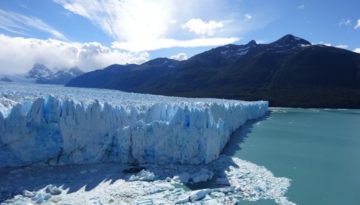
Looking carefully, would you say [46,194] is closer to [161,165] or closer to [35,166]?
[35,166]

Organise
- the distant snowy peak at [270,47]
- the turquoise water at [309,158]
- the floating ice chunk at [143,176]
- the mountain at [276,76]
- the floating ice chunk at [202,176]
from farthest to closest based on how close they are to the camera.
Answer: the distant snowy peak at [270,47] → the mountain at [276,76] → the floating ice chunk at [202,176] → the floating ice chunk at [143,176] → the turquoise water at [309,158]

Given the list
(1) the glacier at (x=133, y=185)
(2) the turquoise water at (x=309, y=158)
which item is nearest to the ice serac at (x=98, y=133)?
(1) the glacier at (x=133, y=185)

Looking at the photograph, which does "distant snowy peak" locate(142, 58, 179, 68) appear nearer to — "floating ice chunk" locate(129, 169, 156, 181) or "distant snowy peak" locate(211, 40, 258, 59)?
"distant snowy peak" locate(211, 40, 258, 59)

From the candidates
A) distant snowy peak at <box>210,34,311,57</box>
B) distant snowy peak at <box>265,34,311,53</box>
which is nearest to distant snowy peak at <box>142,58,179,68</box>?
distant snowy peak at <box>210,34,311,57</box>

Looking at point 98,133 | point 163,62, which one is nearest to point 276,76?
point 163,62

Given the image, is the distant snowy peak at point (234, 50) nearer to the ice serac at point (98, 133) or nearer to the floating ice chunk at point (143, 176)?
the ice serac at point (98, 133)

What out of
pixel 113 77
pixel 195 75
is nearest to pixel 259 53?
pixel 195 75

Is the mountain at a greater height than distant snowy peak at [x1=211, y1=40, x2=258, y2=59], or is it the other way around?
distant snowy peak at [x1=211, y1=40, x2=258, y2=59]
